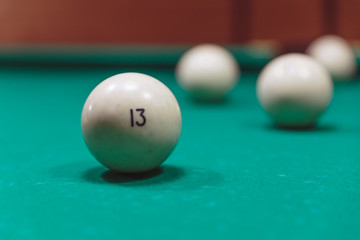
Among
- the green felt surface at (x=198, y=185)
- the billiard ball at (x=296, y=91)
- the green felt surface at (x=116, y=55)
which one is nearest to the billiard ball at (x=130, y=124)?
the green felt surface at (x=198, y=185)

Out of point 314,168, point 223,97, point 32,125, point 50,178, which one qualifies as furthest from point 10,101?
point 314,168

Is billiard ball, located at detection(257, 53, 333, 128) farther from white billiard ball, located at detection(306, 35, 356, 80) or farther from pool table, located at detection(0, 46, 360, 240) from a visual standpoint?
white billiard ball, located at detection(306, 35, 356, 80)

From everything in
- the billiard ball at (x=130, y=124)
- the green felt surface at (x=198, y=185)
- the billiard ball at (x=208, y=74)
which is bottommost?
the green felt surface at (x=198, y=185)

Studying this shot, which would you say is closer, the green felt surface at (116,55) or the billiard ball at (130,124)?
the billiard ball at (130,124)

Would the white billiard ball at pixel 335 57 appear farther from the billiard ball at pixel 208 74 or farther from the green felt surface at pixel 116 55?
the billiard ball at pixel 208 74

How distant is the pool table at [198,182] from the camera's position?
1.79 m

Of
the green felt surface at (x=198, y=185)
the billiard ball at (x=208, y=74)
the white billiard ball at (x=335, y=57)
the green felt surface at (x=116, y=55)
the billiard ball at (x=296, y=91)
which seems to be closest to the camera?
the green felt surface at (x=198, y=185)

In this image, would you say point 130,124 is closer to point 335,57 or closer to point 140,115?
point 140,115

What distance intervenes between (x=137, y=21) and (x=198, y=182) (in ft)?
24.0

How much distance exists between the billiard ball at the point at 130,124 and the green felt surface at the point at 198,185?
0.11 meters

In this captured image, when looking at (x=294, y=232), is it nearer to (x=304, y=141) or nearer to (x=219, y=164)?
(x=219, y=164)

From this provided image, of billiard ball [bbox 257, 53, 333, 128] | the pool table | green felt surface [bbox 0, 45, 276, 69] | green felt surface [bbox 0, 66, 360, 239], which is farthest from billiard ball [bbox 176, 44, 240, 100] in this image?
green felt surface [bbox 0, 45, 276, 69]

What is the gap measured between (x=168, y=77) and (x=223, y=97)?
63.9 inches

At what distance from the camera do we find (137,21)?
9406mm
